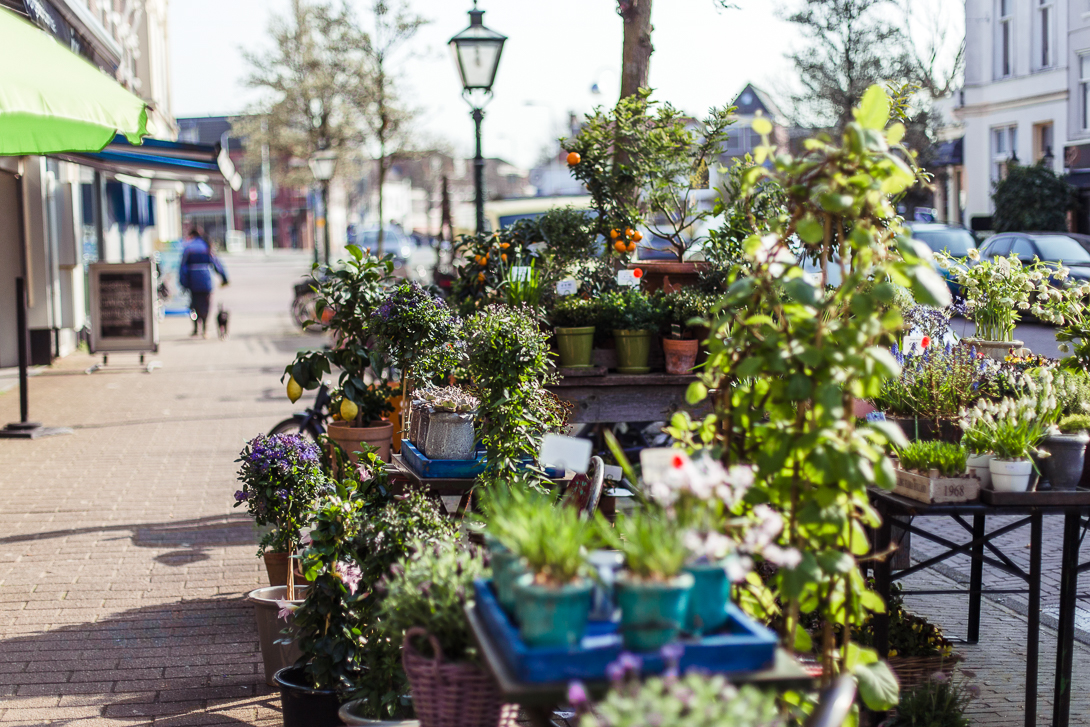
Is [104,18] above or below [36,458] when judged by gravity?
above

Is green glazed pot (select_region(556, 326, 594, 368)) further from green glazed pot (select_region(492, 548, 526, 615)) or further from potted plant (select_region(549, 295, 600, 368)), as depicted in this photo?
green glazed pot (select_region(492, 548, 526, 615))

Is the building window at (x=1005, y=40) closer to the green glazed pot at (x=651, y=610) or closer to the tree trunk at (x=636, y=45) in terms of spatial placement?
the tree trunk at (x=636, y=45)

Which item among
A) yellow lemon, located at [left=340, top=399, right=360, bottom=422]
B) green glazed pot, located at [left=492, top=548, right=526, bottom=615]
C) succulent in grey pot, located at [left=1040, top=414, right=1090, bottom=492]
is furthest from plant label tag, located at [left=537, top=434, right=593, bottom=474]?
yellow lemon, located at [left=340, top=399, right=360, bottom=422]

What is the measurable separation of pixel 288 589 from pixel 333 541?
36.6 inches

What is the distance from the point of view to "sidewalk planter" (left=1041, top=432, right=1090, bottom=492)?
3.39 metres

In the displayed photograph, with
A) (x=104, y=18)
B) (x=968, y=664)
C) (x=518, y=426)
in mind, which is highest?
(x=104, y=18)

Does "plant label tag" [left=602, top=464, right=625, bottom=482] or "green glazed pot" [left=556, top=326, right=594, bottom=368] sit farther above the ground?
"green glazed pot" [left=556, top=326, right=594, bottom=368]

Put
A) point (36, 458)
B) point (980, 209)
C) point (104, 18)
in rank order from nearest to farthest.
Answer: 1. point (36, 458)
2. point (104, 18)
3. point (980, 209)

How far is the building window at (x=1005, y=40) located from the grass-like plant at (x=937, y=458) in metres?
27.5

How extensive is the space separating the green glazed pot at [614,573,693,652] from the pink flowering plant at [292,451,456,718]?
1.15 m

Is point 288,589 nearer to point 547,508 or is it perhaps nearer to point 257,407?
point 547,508

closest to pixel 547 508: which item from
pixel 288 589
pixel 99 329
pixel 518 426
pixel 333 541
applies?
pixel 333 541

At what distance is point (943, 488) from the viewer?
332 centimetres

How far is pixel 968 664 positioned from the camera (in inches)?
179
